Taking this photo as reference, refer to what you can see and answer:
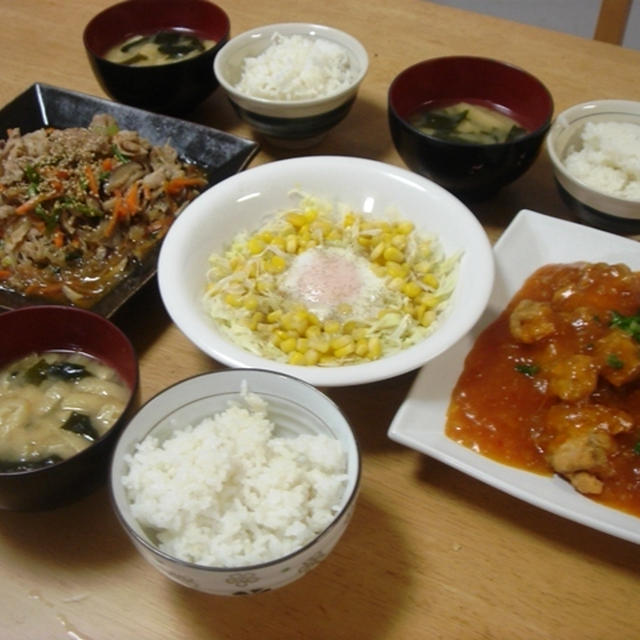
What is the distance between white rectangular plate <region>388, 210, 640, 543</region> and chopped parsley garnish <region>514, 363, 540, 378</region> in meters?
0.15

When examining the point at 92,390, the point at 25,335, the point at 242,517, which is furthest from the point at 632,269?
the point at 25,335

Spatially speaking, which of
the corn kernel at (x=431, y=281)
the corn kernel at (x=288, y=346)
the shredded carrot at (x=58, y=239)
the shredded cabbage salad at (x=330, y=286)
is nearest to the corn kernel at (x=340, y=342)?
the shredded cabbage salad at (x=330, y=286)

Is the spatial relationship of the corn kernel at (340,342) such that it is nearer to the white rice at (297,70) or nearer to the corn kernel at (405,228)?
the corn kernel at (405,228)

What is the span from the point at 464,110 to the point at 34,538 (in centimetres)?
207

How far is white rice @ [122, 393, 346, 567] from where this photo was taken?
1.33m

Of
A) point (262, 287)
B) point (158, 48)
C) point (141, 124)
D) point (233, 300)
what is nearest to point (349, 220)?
point (262, 287)

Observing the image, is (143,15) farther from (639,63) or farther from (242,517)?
(242,517)

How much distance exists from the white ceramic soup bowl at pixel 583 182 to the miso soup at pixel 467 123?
0.16 meters

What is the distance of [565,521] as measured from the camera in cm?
166

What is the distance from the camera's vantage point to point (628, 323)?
71.9 inches

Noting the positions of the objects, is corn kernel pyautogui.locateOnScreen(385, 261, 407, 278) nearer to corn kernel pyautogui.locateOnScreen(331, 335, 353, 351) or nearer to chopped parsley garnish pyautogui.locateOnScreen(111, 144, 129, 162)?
corn kernel pyautogui.locateOnScreen(331, 335, 353, 351)

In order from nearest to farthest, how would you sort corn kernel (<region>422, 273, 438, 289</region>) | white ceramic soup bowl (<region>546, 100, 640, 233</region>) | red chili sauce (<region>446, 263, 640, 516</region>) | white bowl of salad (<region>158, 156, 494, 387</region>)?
red chili sauce (<region>446, 263, 640, 516</region>) → white bowl of salad (<region>158, 156, 494, 387</region>) → corn kernel (<region>422, 273, 438, 289</region>) → white ceramic soup bowl (<region>546, 100, 640, 233</region>)

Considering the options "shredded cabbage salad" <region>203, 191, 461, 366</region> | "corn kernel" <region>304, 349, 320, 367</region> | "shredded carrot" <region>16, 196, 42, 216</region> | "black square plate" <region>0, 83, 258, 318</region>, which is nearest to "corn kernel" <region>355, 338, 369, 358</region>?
"shredded cabbage salad" <region>203, 191, 461, 366</region>

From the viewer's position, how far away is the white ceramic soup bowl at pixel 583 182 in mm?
2166
